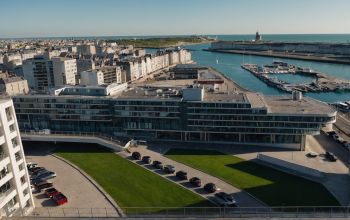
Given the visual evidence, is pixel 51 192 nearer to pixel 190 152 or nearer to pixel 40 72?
pixel 190 152

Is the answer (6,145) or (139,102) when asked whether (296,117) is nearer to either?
(139,102)

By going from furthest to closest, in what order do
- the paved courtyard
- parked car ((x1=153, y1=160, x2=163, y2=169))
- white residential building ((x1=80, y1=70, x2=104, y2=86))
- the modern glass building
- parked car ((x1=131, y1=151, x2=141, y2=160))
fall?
white residential building ((x1=80, y1=70, x2=104, y2=86)), the modern glass building, parked car ((x1=131, y1=151, x2=141, y2=160)), parked car ((x1=153, y1=160, x2=163, y2=169)), the paved courtyard

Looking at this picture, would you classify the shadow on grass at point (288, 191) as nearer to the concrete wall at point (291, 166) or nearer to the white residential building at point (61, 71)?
the concrete wall at point (291, 166)

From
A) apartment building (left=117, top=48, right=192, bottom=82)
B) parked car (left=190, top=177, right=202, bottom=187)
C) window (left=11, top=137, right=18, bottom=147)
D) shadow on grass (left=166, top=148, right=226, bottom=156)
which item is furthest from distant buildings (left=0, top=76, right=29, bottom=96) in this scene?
parked car (left=190, top=177, right=202, bottom=187)

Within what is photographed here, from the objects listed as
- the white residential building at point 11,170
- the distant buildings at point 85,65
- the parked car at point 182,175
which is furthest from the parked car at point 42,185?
the distant buildings at point 85,65

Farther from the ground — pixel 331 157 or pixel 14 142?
pixel 14 142

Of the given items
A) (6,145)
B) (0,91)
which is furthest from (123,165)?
(0,91)

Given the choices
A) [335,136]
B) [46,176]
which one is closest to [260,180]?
[335,136]

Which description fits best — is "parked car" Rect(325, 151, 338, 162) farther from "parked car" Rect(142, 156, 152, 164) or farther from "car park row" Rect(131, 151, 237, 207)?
"parked car" Rect(142, 156, 152, 164)
